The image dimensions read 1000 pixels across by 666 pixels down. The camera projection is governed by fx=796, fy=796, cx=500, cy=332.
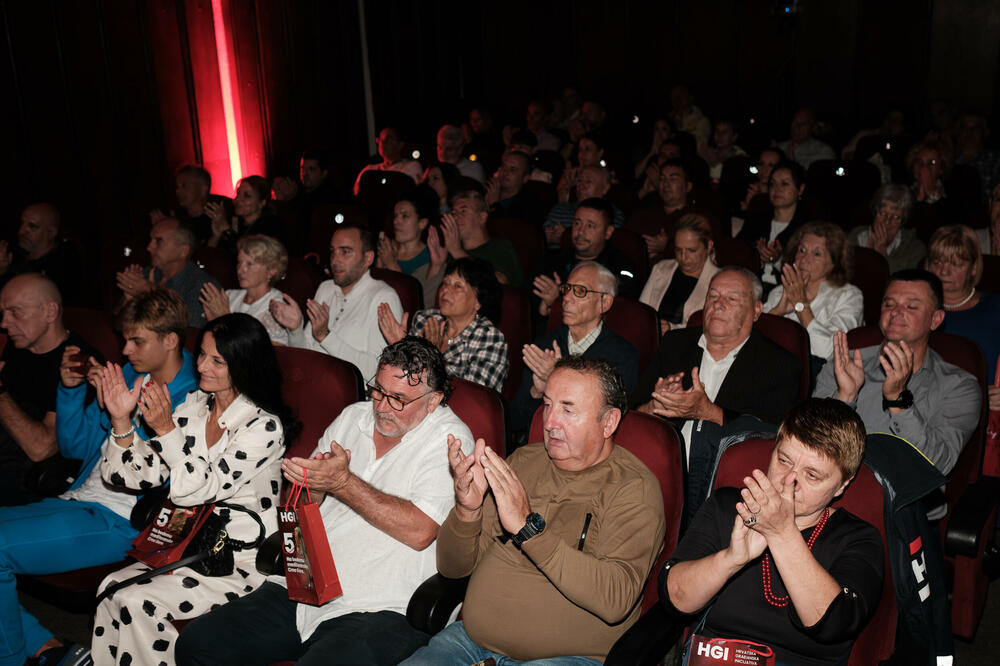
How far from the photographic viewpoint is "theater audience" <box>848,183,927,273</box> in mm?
4602

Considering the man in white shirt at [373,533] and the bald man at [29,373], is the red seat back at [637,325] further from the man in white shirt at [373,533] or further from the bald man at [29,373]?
the bald man at [29,373]

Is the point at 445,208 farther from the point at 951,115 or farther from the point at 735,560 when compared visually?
the point at 951,115

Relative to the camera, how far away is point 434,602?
2160mm

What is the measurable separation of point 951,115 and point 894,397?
769 cm

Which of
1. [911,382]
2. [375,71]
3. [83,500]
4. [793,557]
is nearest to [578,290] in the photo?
[911,382]

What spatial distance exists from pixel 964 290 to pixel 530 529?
2504 mm

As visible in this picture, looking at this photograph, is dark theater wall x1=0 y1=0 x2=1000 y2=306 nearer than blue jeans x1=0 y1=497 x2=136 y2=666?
No

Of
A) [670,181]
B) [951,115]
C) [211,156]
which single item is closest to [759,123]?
[951,115]

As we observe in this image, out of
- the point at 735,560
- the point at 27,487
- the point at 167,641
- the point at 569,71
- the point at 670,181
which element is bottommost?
the point at 167,641

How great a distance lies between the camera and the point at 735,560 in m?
1.80

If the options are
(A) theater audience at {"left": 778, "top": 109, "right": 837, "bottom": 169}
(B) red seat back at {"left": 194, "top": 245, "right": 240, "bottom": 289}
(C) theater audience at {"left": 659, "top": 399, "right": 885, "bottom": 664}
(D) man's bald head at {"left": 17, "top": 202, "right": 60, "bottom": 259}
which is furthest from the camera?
(A) theater audience at {"left": 778, "top": 109, "right": 837, "bottom": 169}

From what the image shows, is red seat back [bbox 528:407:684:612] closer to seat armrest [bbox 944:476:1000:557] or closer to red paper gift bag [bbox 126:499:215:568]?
seat armrest [bbox 944:476:1000:557]

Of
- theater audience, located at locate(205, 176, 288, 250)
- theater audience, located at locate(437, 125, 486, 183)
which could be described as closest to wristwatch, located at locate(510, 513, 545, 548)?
theater audience, located at locate(205, 176, 288, 250)

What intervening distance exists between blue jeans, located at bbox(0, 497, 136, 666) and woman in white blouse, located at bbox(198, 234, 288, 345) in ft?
4.43
